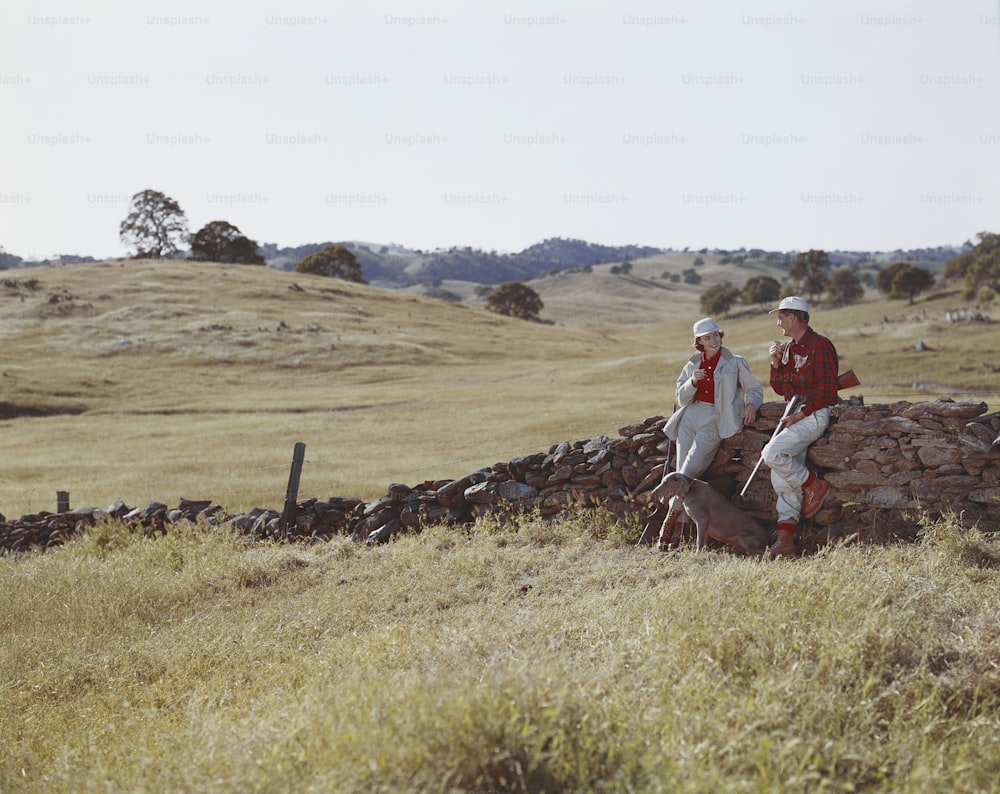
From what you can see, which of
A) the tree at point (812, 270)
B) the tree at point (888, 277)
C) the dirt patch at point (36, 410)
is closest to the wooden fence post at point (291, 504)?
the dirt patch at point (36, 410)

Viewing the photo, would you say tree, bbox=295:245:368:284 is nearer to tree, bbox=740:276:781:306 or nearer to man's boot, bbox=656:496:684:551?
tree, bbox=740:276:781:306

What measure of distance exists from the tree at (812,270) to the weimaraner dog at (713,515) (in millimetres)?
94996

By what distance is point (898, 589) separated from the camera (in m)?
5.82

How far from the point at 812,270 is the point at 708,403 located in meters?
99.7

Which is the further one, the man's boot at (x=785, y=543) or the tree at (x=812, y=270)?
the tree at (x=812, y=270)

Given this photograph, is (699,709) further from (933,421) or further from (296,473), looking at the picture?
(296,473)

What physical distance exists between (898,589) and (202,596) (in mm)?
7042

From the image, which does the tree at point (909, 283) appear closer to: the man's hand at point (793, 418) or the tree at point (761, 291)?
the tree at point (761, 291)

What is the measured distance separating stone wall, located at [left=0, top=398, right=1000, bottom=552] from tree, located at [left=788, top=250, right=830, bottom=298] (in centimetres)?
9373

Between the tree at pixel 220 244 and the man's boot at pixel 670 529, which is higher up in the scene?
the tree at pixel 220 244

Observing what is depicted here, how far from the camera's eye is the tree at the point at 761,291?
319ft

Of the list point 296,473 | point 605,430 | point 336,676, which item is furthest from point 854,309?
point 336,676

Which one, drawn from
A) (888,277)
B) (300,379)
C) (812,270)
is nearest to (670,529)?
(300,379)

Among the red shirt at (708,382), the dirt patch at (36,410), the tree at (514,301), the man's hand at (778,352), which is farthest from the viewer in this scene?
the tree at (514,301)
